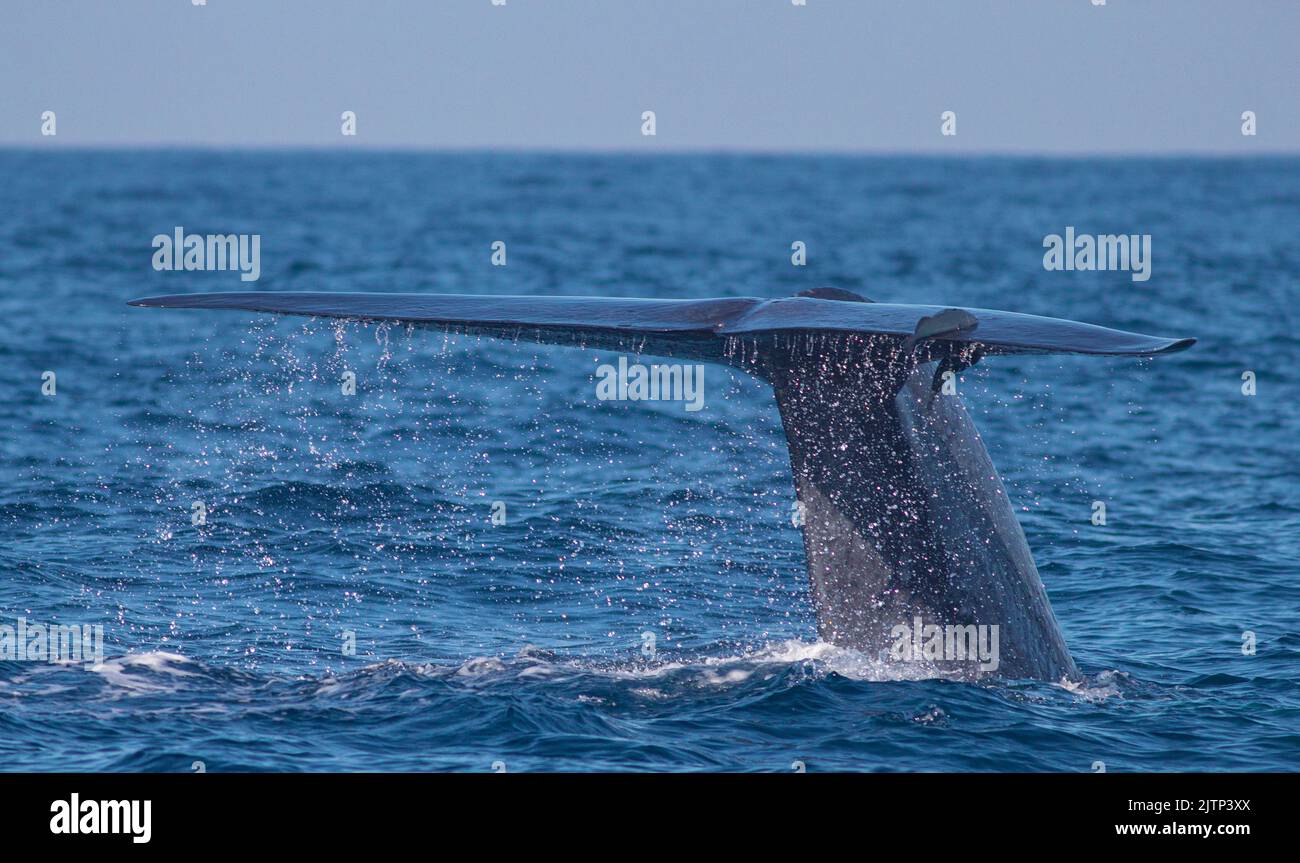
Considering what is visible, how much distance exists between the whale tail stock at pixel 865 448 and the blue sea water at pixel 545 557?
35 cm

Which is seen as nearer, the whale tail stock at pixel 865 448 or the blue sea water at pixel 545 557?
the whale tail stock at pixel 865 448

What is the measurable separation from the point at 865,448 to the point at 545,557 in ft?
18.1

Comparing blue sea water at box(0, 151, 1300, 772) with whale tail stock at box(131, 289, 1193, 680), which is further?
blue sea water at box(0, 151, 1300, 772)

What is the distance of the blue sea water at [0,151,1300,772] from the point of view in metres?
9.04

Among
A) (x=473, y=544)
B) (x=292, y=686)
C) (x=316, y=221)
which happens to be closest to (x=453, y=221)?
(x=316, y=221)

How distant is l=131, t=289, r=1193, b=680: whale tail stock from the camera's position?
8602mm

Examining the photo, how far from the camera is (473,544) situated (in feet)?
47.1

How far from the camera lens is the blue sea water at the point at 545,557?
9039 mm

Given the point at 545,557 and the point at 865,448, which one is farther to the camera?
the point at 545,557

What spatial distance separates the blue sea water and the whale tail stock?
35 cm

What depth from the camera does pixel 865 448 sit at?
356 inches

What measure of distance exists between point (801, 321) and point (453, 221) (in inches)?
2272
